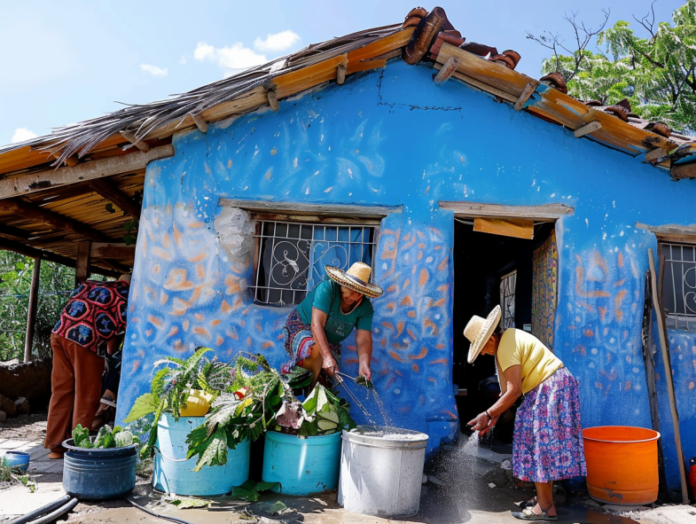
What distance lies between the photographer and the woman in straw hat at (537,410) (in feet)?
12.5

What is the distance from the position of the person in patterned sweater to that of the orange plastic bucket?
176 inches

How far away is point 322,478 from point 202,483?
873 millimetres

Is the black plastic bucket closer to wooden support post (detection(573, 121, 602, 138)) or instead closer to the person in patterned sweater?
the person in patterned sweater

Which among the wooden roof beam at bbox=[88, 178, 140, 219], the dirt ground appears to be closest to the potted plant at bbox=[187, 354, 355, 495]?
the wooden roof beam at bbox=[88, 178, 140, 219]

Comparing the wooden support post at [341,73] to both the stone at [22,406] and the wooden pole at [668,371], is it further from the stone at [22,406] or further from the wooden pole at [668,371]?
the stone at [22,406]

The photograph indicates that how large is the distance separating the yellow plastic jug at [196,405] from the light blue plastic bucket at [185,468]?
0.15 ft

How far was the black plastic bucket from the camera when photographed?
3.80m

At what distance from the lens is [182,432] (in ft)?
13.0

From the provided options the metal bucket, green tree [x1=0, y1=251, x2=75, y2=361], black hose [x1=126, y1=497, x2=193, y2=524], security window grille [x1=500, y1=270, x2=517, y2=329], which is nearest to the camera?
black hose [x1=126, y1=497, x2=193, y2=524]

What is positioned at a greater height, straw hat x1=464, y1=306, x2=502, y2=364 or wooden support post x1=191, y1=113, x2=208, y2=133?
wooden support post x1=191, y1=113, x2=208, y2=133

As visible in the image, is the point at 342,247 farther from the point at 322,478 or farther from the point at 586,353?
the point at 586,353

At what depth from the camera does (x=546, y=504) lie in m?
3.89

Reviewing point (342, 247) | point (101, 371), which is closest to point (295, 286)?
point (342, 247)

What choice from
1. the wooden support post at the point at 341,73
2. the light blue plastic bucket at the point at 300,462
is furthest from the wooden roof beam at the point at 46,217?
the light blue plastic bucket at the point at 300,462
